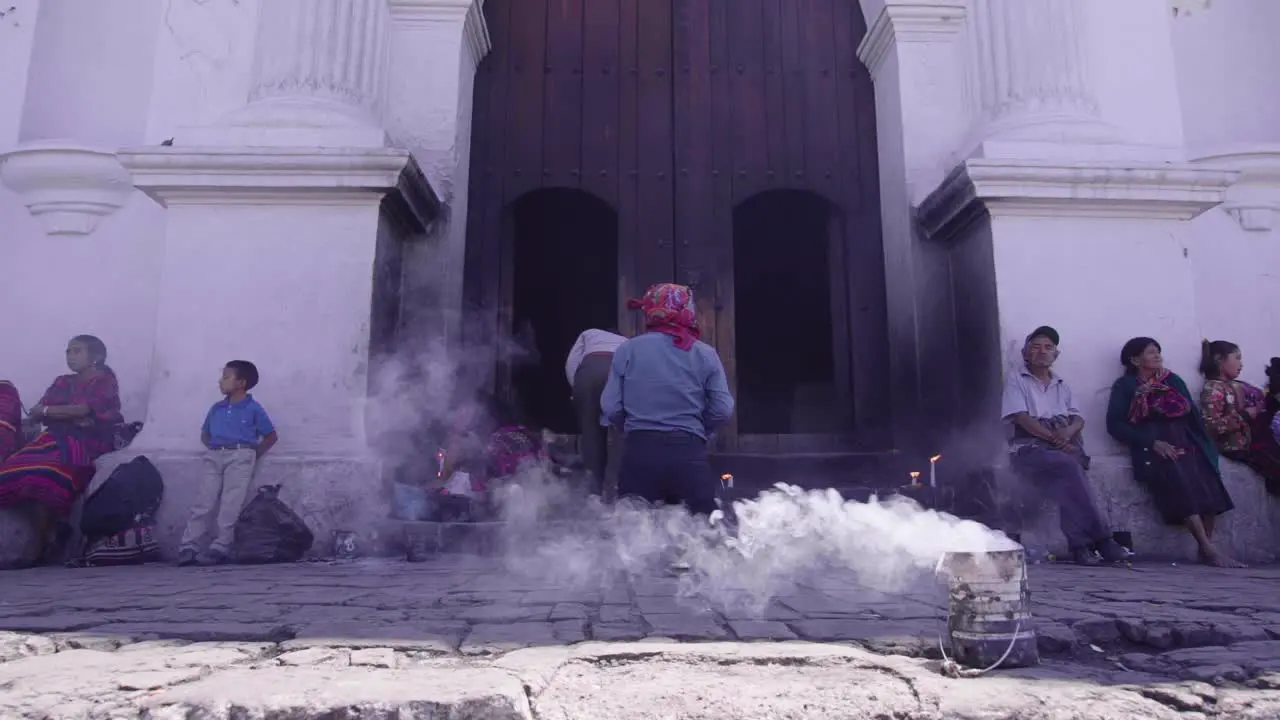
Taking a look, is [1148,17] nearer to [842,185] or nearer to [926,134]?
[926,134]

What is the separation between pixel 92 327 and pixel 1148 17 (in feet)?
25.8

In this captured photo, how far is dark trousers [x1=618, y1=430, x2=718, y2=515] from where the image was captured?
3881mm

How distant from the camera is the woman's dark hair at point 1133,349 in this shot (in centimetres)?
483

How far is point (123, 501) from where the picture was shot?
4391 millimetres

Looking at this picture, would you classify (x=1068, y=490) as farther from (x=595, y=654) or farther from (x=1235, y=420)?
(x=595, y=654)

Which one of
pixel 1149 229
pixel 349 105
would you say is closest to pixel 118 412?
pixel 349 105

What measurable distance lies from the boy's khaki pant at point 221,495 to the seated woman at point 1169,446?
4.82 m

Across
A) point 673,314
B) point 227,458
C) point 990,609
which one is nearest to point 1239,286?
point 673,314

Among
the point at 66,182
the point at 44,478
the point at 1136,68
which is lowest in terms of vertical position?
the point at 44,478

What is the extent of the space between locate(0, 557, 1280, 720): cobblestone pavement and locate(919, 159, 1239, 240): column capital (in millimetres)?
2559

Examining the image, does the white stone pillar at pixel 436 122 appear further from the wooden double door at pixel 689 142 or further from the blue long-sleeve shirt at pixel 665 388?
the blue long-sleeve shirt at pixel 665 388

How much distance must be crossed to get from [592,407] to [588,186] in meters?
2.07

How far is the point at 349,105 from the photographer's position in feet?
17.4

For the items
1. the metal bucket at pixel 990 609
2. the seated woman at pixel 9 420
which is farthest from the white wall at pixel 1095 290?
the seated woman at pixel 9 420
